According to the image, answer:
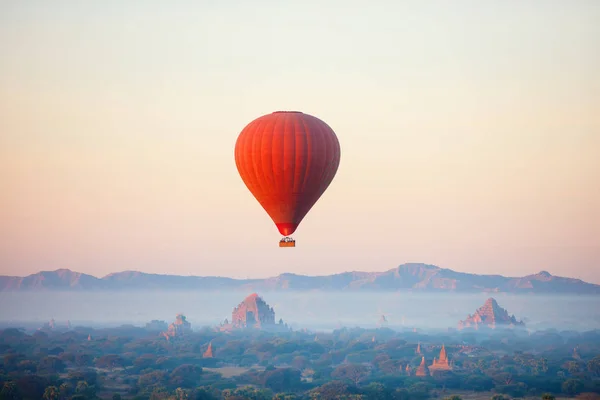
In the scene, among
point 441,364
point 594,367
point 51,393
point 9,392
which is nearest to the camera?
point 9,392

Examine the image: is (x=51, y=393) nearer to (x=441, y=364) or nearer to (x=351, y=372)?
(x=351, y=372)

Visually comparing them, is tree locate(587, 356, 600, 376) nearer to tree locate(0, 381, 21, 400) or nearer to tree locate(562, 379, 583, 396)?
tree locate(562, 379, 583, 396)

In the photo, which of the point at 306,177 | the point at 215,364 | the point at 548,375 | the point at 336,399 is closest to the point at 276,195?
the point at 306,177

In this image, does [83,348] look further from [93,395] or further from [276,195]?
[276,195]

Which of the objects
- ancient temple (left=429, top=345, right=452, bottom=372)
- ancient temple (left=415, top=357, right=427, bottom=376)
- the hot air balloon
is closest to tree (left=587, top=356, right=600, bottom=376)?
ancient temple (left=429, top=345, right=452, bottom=372)

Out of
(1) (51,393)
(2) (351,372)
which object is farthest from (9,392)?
(2) (351,372)

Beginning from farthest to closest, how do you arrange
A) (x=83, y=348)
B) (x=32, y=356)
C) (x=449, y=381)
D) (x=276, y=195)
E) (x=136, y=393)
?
(x=83, y=348) → (x=32, y=356) → (x=449, y=381) → (x=136, y=393) → (x=276, y=195)

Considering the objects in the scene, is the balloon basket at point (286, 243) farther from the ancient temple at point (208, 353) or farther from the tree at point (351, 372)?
the ancient temple at point (208, 353)

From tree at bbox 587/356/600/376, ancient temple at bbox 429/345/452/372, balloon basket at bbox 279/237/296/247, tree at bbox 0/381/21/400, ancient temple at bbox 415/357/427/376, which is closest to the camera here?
balloon basket at bbox 279/237/296/247
